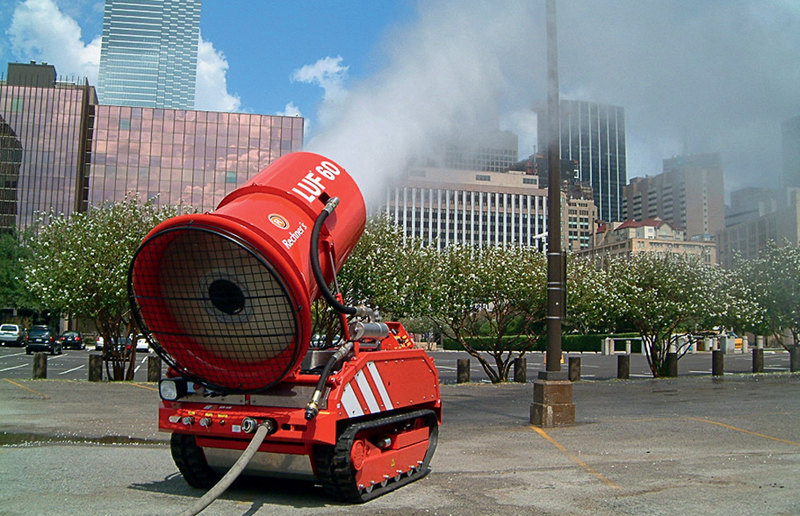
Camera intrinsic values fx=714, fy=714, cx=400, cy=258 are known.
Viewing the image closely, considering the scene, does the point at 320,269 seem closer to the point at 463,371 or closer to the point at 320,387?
the point at 320,387

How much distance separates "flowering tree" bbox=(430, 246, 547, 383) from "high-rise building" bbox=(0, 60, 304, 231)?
62519 millimetres

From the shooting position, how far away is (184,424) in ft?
21.2

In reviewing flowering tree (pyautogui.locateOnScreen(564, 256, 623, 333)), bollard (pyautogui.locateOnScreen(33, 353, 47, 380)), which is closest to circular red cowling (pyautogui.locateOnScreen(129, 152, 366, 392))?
flowering tree (pyautogui.locateOnScreen(564, 256, 623, 333))

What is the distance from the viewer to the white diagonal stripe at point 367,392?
6.47m

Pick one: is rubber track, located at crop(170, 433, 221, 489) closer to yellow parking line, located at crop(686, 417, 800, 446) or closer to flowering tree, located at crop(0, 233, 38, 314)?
yellow parking line, located at crop(686, 417, 800, 446)

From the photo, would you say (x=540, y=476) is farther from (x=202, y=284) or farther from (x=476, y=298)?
(x=476, y=298)

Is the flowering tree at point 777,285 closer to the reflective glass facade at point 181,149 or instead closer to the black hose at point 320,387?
the black hose at point 320,387

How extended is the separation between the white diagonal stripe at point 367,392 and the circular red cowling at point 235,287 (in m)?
0.65

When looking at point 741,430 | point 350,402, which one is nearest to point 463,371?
point 741,430

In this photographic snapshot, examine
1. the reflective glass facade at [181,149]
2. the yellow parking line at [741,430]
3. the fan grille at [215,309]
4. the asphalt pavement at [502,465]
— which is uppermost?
the reflective glass facade at [181,149]

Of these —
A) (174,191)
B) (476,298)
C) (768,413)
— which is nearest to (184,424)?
(768,413)

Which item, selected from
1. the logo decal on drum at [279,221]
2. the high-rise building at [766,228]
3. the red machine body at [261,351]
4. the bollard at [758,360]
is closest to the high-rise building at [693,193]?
the high-rise building at [766,228]

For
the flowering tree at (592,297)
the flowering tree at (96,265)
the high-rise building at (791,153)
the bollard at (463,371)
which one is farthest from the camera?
the flowering tree at (592,297)

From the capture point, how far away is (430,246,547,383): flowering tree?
22125mm
